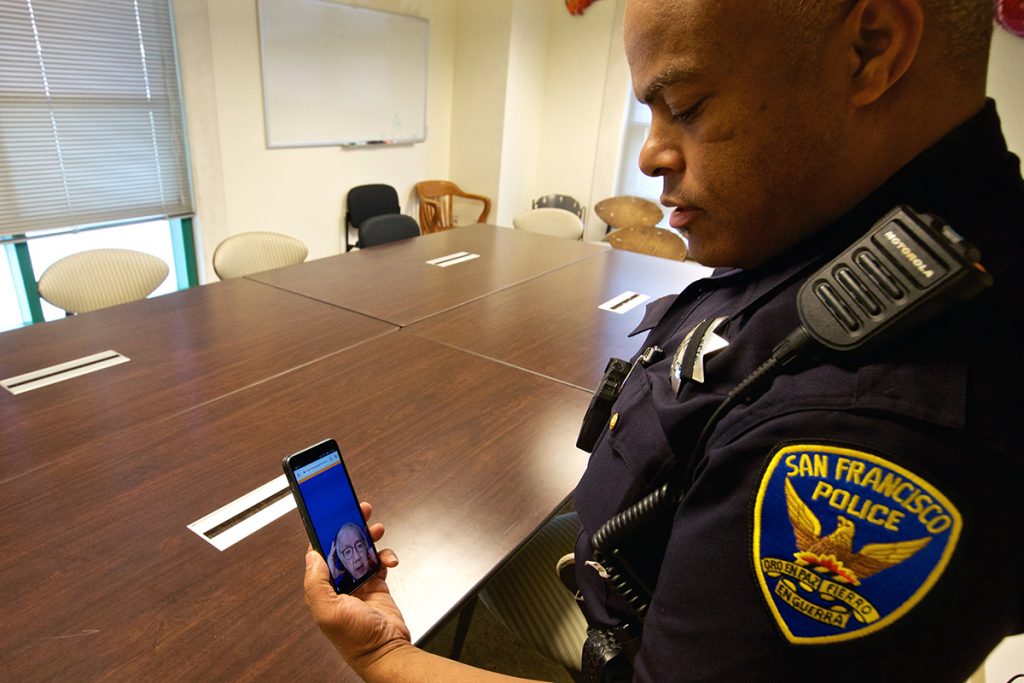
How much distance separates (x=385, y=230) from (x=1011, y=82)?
3381 millimetres

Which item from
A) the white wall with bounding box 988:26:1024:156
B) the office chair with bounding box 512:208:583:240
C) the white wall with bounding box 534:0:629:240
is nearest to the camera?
the white wall with bounding box 988:26:1024:156

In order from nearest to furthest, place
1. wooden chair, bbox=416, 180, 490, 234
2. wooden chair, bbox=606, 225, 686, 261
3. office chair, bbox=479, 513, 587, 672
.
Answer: office chair, bbox=479, 513, 587, 672
wooden chair, bbox=606, 225, 686, 261
wooden chair, bbox=416, 180, 490, 234

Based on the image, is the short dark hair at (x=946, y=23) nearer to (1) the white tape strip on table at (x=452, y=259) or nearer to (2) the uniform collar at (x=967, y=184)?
(2) the uniform collar at (x=967, y=184)

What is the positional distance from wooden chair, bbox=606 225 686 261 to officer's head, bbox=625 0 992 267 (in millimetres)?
3137

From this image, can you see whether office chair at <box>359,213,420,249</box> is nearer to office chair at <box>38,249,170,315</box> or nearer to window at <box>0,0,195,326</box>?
office chair at <box>38,249,170,315</box>

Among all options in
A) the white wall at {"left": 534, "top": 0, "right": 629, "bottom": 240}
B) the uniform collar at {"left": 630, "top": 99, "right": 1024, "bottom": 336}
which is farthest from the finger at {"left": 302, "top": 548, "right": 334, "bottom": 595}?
the white wall at {"left": 534, "top": 0, "right": 629, "bottom": 240}

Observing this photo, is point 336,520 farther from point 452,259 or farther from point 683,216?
point 452,259

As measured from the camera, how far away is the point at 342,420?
4.34ft

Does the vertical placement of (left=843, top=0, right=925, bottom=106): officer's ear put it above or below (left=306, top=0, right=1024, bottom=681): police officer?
above

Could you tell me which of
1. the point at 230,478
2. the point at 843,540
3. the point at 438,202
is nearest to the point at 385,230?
the point at 438,202

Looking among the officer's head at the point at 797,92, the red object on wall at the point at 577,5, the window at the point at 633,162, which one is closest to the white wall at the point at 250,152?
the red object on wall at the point at 577,5

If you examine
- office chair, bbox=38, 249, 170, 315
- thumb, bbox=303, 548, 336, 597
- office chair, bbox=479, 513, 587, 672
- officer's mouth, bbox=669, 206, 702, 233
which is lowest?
office chair, bbox=479, 513, 587, 672

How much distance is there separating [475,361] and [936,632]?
53.2 inches

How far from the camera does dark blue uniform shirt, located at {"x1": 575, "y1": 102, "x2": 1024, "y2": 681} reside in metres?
0.38
